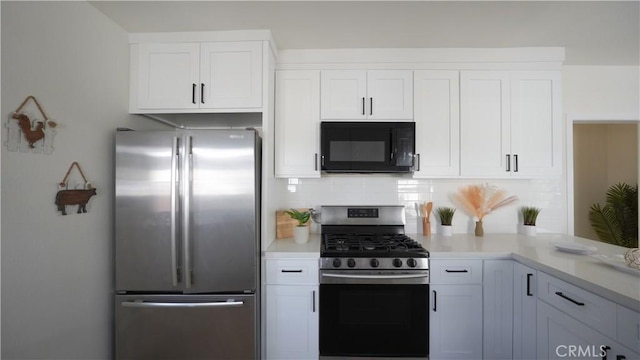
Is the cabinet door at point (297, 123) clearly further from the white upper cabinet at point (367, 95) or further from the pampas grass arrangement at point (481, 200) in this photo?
the pampas grass arrangement at point (481, 200)

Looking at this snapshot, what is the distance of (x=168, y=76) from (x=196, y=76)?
214 mm

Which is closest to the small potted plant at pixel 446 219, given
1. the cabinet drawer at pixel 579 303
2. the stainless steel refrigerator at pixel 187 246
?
the cabinet drawer at pixel 579 303

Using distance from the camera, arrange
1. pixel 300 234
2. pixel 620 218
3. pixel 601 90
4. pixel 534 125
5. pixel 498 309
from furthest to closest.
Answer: pixel 620 218
pixel 601 90
pixel 534 125
pixel 300 234
pixel 498 309

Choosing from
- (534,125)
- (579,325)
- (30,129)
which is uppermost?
(534,125)

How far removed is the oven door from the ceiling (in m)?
1.74

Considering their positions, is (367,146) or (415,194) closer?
(367,146)

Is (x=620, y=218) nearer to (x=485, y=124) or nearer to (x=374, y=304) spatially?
(x=485, y=124)

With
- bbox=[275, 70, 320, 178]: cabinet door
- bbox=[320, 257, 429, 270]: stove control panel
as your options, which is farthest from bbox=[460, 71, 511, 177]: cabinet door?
bbox=[275, 70, 320, 178]: cabinet door

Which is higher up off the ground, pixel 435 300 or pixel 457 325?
pixel 435 300

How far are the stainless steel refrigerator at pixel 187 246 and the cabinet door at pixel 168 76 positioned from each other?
366 mm

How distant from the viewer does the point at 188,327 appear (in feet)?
5.58

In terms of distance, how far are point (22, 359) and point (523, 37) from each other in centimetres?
368

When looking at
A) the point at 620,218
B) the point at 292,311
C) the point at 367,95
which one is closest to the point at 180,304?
the point at 292,311

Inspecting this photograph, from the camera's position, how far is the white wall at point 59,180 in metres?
1.23
